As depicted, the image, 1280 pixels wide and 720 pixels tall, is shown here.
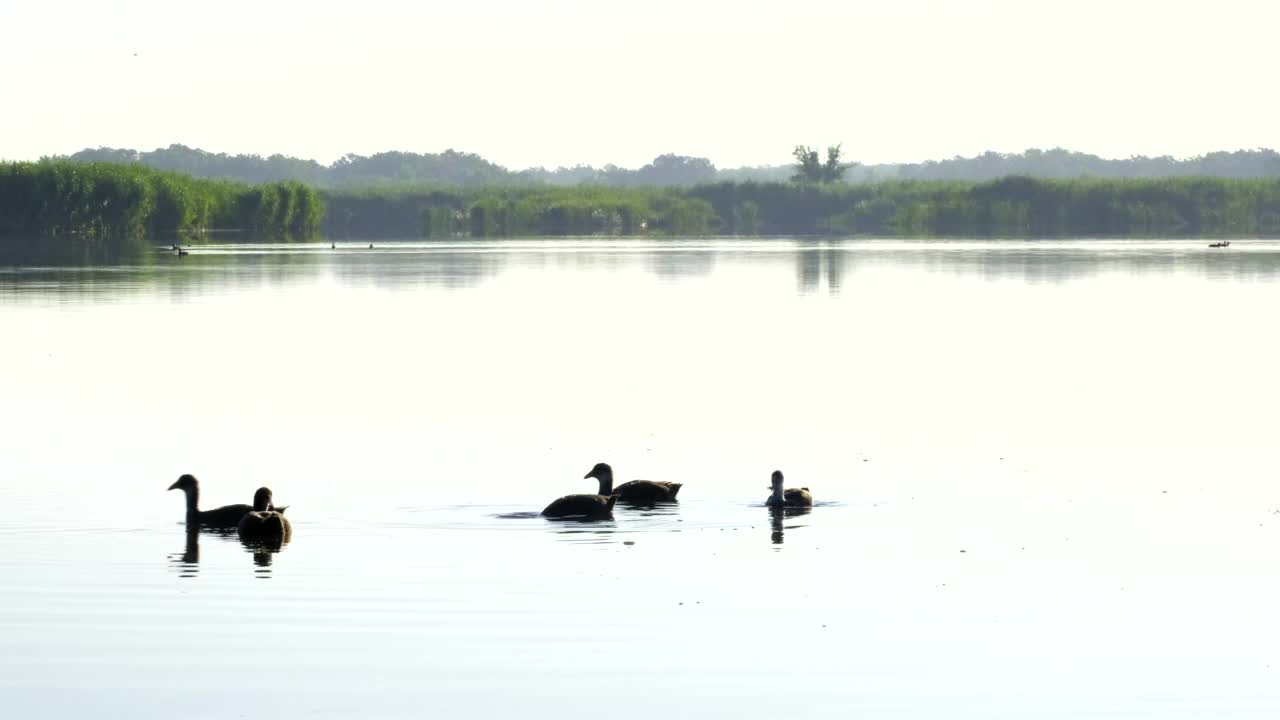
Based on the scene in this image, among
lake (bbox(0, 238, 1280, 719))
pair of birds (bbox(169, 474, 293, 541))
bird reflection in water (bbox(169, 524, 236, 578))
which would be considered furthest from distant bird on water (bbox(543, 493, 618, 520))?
bird reflection in water (bbox(169, 524, 236, 578))

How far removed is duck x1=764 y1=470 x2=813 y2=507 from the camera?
17.7 m

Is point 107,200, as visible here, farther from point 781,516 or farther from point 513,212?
point 781,516

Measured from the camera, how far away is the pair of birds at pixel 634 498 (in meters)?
17.4

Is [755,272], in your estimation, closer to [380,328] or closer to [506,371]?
[380,328]

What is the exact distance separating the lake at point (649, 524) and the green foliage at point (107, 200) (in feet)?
235

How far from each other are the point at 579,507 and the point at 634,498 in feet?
2.54

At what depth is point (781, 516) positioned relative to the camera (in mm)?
17625

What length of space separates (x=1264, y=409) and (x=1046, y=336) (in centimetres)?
1351

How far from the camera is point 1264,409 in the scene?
84.1 feet

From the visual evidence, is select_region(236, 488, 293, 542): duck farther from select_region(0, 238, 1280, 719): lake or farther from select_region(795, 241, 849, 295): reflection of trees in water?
select_region(795, 241, 849, 295): reflection of trees in water

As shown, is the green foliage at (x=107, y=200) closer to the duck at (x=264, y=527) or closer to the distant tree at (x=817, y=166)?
the distant tree at (x=817, y=166)

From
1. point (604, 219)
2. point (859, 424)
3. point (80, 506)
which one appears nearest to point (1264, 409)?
point (859, 424)

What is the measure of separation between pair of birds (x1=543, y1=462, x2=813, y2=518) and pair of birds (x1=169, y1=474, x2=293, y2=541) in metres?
2.34

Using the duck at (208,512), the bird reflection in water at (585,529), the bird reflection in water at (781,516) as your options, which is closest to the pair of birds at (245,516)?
the duck at (208,512)
